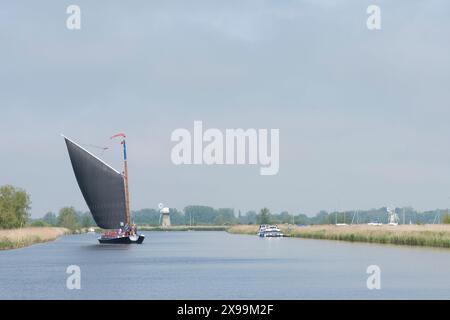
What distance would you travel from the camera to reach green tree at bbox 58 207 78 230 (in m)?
191

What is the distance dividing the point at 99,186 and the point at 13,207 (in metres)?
18.1

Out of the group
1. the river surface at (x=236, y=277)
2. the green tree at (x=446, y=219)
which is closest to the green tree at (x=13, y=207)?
the river surface at (x=236, y=277)

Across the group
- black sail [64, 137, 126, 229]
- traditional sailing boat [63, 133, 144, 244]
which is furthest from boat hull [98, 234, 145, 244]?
black sail [64, 137, 126, 229]

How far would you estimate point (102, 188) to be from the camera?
84000 mm

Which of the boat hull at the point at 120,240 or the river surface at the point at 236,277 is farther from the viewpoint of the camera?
the boat hull at the point at 120,240

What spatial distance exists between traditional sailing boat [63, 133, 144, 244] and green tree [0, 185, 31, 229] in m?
13.1

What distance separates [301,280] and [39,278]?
46.4ft

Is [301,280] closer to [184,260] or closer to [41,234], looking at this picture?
[184,260]

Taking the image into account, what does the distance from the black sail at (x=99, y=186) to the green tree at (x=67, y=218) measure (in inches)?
4179

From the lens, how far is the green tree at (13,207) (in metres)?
93.2

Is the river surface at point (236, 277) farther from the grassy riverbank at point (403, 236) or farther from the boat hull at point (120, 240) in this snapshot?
the boat hull at point (120, 240)
